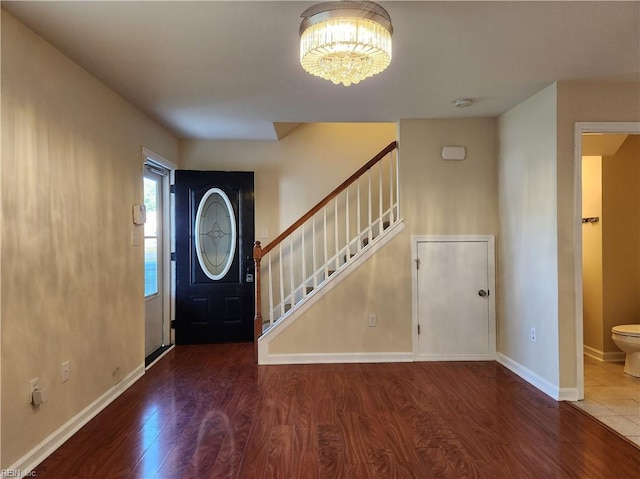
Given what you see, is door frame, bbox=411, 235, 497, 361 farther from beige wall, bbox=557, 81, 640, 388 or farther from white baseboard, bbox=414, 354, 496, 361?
beige wall, bbox=557, 81, 640, 388

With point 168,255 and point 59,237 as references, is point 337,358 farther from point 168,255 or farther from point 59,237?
point 59,237

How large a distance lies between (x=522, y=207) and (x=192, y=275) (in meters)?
3.69

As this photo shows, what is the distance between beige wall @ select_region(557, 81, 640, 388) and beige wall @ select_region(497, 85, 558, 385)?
0.14 ft

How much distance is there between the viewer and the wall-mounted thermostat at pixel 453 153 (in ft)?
13.9

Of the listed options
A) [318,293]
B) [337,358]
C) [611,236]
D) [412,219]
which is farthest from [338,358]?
[611,236]

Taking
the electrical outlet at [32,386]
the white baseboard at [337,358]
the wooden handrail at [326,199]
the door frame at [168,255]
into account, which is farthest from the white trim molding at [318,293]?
the electrical outlet at [32,386]

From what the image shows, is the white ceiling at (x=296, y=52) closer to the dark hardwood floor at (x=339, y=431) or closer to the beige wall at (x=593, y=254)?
the beige wall at (x=593, y=254)

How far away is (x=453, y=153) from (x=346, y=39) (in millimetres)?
2794

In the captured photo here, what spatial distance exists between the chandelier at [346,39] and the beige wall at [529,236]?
2.13 meters

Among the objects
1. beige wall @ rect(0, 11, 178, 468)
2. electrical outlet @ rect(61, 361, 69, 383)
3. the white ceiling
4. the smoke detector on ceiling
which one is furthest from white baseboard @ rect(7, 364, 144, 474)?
the smoke detector on ceiling

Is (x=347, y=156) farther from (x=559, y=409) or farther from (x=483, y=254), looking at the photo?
(x=559, y=409)

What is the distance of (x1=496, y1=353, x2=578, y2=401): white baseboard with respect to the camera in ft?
10.4

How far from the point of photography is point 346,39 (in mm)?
1755

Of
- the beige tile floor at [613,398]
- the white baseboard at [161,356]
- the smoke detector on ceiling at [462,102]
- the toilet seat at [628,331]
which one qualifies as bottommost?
the beige tile floor at [613,398]
